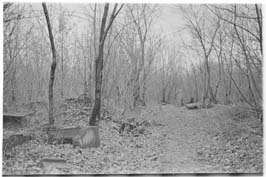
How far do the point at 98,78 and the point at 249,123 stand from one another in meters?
1.82

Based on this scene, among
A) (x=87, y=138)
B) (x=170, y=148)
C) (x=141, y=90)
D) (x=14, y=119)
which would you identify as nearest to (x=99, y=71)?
(x=141, y=90)

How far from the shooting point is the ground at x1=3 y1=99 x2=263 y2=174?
262 cm

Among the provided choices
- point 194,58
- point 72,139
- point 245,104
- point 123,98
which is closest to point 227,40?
point 194,58

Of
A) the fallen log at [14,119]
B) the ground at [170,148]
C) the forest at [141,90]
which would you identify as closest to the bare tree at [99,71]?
the forest at [141,90]

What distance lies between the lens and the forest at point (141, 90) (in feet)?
8.89

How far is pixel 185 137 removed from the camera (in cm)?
300

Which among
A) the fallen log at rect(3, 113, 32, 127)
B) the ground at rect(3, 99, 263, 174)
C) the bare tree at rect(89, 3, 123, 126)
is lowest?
the ground at rect(3, 99, 263, 174)

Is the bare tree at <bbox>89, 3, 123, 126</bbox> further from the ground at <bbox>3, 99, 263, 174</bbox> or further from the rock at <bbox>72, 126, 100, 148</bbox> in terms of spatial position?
the rock at <bbox>72, 126, 100, 148</bbox>

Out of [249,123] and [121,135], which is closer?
[249,123]

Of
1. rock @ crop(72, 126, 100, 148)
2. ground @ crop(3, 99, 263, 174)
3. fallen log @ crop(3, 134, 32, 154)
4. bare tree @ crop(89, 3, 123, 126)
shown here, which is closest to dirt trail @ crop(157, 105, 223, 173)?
ground @ crop(3, 99, 263, 174)

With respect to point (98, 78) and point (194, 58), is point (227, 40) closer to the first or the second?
point (194, 58)

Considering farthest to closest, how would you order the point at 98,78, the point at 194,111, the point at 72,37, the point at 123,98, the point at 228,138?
1. the point at 123,98
2. the point at 98,78
3. the point at 72,37
4. the point at 194,111
5. the point at 228,138

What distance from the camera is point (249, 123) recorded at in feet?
9.60

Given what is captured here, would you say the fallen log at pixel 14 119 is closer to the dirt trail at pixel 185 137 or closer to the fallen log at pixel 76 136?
the fallen log at pixel 76 136
